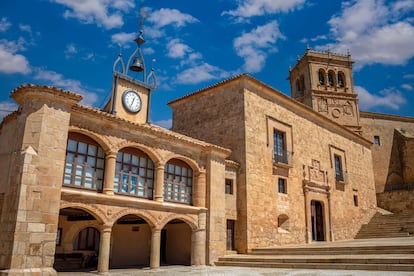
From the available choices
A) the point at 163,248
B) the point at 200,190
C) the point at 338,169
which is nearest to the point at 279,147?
the point at 200,190

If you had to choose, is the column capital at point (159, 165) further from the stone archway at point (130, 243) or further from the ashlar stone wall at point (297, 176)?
the ashlar stone wall at point (297, 176)

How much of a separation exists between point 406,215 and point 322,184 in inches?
200

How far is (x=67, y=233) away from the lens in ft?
43.1

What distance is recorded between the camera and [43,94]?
9.27m

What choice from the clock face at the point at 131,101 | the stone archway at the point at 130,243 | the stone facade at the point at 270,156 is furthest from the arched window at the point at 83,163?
the stone facade at the point at 270,156

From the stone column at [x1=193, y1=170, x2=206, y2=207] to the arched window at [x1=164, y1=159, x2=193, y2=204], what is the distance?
0.20 meters

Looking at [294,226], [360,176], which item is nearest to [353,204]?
Answer: [360,176]

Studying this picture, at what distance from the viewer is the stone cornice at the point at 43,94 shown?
917 centimetres

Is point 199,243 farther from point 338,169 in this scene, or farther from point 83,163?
point 338,169

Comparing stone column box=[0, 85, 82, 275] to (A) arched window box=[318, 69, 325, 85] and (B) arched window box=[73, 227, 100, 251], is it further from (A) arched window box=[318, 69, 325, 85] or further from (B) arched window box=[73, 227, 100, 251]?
(A) arched window box=[318, 69, 325, 85]

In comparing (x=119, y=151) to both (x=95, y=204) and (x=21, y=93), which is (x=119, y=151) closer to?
(x=95, y=204)

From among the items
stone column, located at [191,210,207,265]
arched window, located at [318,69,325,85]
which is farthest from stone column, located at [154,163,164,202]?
arched window, located at [318,69,325,85]

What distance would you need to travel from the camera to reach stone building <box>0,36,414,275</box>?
9008 mm

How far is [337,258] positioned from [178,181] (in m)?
5.95
